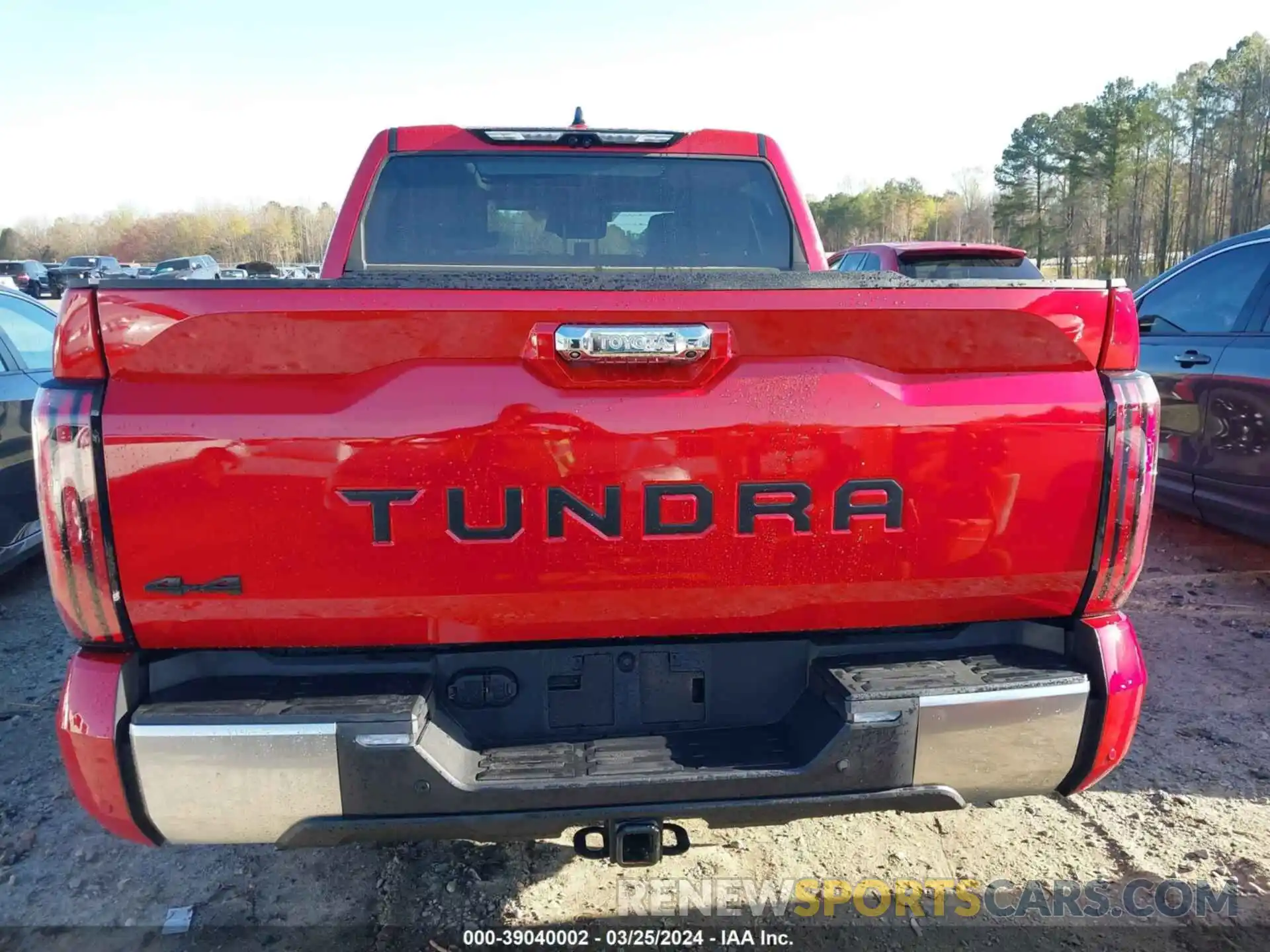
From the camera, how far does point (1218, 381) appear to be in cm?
475

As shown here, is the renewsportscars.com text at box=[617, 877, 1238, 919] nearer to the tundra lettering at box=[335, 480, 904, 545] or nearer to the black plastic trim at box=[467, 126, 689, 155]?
the tundra lettering at box=[335, 480, 904, 545]

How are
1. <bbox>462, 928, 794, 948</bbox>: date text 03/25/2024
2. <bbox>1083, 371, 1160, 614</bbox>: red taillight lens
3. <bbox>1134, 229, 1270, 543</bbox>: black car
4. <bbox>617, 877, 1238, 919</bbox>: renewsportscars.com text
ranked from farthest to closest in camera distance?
<bbox>1134, 229, 1270, 543</bbox>: black car
<bbox>617, 877, 1238, 919</bbox>: renewsportscars.com text
<bbox>462, 928, 794, 948</bbox>: date text 03/25/2024
<bbox>1083, 371, 1160, 614</bbox>: red taillight lens

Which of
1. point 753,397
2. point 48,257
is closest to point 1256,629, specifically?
point 753,397

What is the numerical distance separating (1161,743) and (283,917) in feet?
10.7

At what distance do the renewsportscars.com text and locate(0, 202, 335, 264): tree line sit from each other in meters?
84.6

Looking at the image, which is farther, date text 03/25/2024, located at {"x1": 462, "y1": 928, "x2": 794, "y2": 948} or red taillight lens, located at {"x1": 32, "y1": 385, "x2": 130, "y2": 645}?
date text 03/25/2024, located at {"x1": 462, "y1": 928, "x2": 794, "y2": 948}

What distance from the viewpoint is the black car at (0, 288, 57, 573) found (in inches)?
181

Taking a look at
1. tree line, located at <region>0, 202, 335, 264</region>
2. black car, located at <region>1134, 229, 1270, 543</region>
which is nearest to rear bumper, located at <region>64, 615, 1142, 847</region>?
black car, located at <region>1134, 229, 1270, 543</region>

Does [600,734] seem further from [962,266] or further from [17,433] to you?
[962,266]

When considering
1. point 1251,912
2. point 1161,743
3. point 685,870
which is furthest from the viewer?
point 1161,743

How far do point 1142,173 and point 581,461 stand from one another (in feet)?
181

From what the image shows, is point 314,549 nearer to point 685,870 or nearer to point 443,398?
point 443,398

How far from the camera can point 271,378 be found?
5.60 feet

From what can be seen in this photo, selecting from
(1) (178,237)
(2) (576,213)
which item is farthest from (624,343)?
(1) (178,237)
